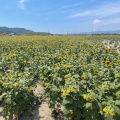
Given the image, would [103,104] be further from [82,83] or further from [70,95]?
[82,83]

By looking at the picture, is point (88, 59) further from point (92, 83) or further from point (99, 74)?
point (92, 83)

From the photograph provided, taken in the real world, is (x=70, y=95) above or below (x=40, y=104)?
above

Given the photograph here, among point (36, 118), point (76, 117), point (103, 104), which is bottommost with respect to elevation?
point (36, 118)

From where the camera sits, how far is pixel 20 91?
5.02 m

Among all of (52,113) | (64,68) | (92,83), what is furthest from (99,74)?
(52,113)

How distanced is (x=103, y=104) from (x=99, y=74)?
1821mm

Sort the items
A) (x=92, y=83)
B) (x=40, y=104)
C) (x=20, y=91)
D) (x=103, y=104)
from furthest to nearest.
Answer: (x=40, y=104) → (x=92, y=83) → (x=20, y=91) → (x=103, y=104)

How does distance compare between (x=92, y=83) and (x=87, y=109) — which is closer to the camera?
(x=87, y=109)

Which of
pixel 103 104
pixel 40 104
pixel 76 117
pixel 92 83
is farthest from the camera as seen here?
pixel 40 104

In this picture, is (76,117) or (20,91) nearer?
(76,117)

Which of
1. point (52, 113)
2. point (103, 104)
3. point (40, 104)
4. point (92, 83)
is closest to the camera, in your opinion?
point (103, 104)

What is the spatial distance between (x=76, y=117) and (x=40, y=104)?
6.77ft

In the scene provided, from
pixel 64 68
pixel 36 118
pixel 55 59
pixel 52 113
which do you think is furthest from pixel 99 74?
pixel 55 59

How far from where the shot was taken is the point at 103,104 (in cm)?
427
